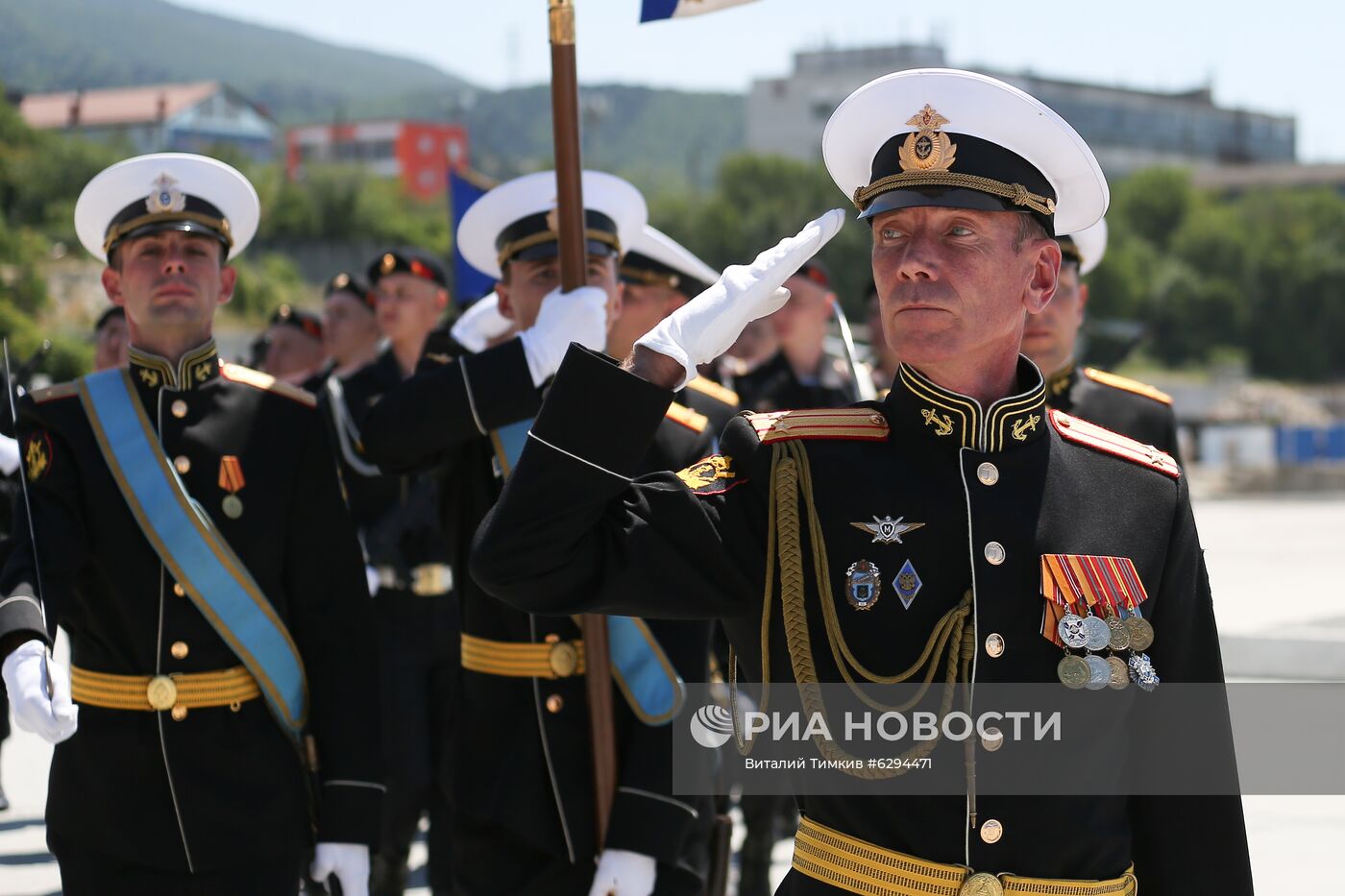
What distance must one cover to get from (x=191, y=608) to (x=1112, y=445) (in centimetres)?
197

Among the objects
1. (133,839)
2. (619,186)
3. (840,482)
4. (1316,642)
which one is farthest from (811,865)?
(1316,642)

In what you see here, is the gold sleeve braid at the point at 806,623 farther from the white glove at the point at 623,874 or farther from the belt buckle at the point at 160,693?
the belt buckle at the point at 160,693

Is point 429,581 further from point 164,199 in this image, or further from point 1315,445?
point 1315,445

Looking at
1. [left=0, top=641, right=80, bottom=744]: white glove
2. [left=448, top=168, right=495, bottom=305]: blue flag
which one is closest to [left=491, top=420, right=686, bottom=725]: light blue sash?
[left=0, top=641, right=80, bottom=744]: white glove

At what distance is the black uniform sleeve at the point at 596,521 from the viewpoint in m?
2.51

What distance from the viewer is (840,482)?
2.70 meters

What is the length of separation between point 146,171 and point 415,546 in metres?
2.68

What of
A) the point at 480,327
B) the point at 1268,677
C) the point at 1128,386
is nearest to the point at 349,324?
the point at 480,327

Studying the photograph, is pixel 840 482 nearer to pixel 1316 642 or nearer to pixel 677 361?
pixel 677 361

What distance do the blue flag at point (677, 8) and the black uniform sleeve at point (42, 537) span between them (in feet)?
4.99

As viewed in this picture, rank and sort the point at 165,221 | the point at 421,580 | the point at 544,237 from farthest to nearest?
the point at 421,580, the point at 544,237, the point at 165,221

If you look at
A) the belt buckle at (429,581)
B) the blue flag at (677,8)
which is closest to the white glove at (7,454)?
the belt buckle at (429,581)

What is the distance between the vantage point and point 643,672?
13.3 ft

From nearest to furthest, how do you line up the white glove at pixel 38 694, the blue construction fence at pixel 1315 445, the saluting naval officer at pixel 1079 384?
the white glove at pixel 38 694, the saluting naval officer at pixel 1079 384, the blue construction fence at pixel 1315 445
